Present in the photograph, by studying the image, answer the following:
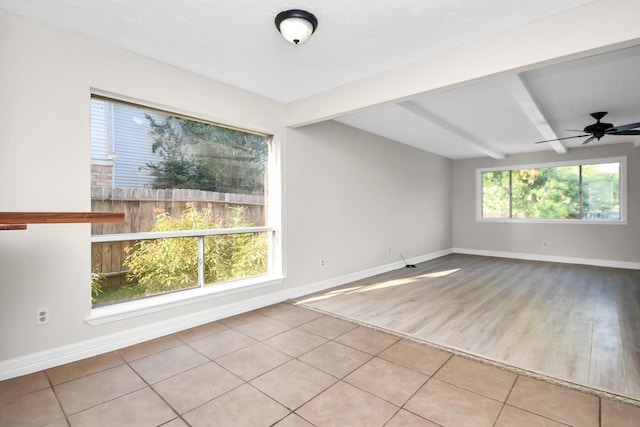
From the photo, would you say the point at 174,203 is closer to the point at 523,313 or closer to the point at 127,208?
the point at 127,208

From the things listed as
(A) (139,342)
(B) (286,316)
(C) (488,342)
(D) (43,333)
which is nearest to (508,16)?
(C) (488,342)

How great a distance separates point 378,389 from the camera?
2109 mm

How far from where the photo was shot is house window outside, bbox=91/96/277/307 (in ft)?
9.22

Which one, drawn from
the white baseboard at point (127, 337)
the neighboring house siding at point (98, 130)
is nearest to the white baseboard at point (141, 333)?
the white baseboard at point (127, 337)

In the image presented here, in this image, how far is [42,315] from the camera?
93.0 inches

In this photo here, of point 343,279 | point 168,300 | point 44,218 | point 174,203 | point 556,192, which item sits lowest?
point 343,279

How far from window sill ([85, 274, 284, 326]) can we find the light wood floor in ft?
2.50

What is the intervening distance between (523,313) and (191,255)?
151 inches

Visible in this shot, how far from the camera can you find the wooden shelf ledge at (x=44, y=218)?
1.43 metres

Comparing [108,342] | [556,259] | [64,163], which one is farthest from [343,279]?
[556,259]

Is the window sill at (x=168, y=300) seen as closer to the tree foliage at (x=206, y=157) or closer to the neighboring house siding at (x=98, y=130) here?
the tree foliage at (x=206, y=157)

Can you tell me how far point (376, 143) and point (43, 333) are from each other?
5021mm

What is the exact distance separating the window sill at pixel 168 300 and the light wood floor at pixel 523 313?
76 cm

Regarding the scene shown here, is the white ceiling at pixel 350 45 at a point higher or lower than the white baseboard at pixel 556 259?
higher
